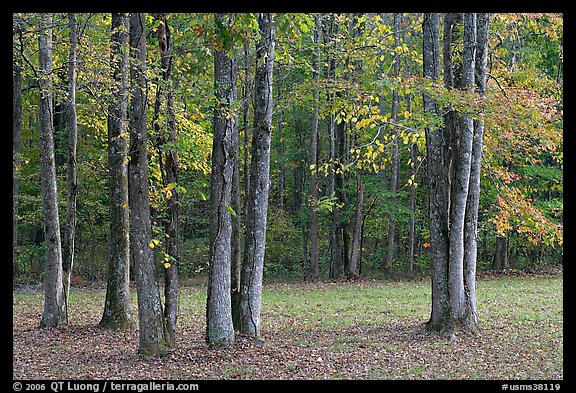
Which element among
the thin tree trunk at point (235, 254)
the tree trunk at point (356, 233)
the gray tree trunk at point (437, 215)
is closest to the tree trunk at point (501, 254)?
the tree trunk at point (356, 233)

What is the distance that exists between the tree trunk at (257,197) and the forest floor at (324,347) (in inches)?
23.3

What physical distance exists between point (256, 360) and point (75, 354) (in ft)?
9.39

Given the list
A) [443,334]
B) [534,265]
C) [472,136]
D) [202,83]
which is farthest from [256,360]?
[534,265]

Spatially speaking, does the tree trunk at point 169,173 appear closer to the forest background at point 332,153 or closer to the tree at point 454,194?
the forest background at point 332,153

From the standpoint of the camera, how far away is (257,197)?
980 cm

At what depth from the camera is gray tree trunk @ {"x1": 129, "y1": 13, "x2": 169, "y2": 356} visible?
7.93m

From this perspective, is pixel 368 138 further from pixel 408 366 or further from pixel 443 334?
pixel 408 366

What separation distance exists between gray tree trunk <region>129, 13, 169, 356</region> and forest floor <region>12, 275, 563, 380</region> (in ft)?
1.19

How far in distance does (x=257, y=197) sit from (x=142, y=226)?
7.94 ft

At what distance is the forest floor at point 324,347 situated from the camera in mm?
7703

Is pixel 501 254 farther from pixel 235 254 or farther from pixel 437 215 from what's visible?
pixel 235 254

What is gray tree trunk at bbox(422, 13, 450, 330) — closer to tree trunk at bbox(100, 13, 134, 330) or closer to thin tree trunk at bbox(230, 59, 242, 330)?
thin tree trunk at bbox(230, 59, 242, 330)

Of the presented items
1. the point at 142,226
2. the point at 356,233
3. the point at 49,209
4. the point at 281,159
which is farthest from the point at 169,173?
the point at 281,159

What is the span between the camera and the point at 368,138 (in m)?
21.6
